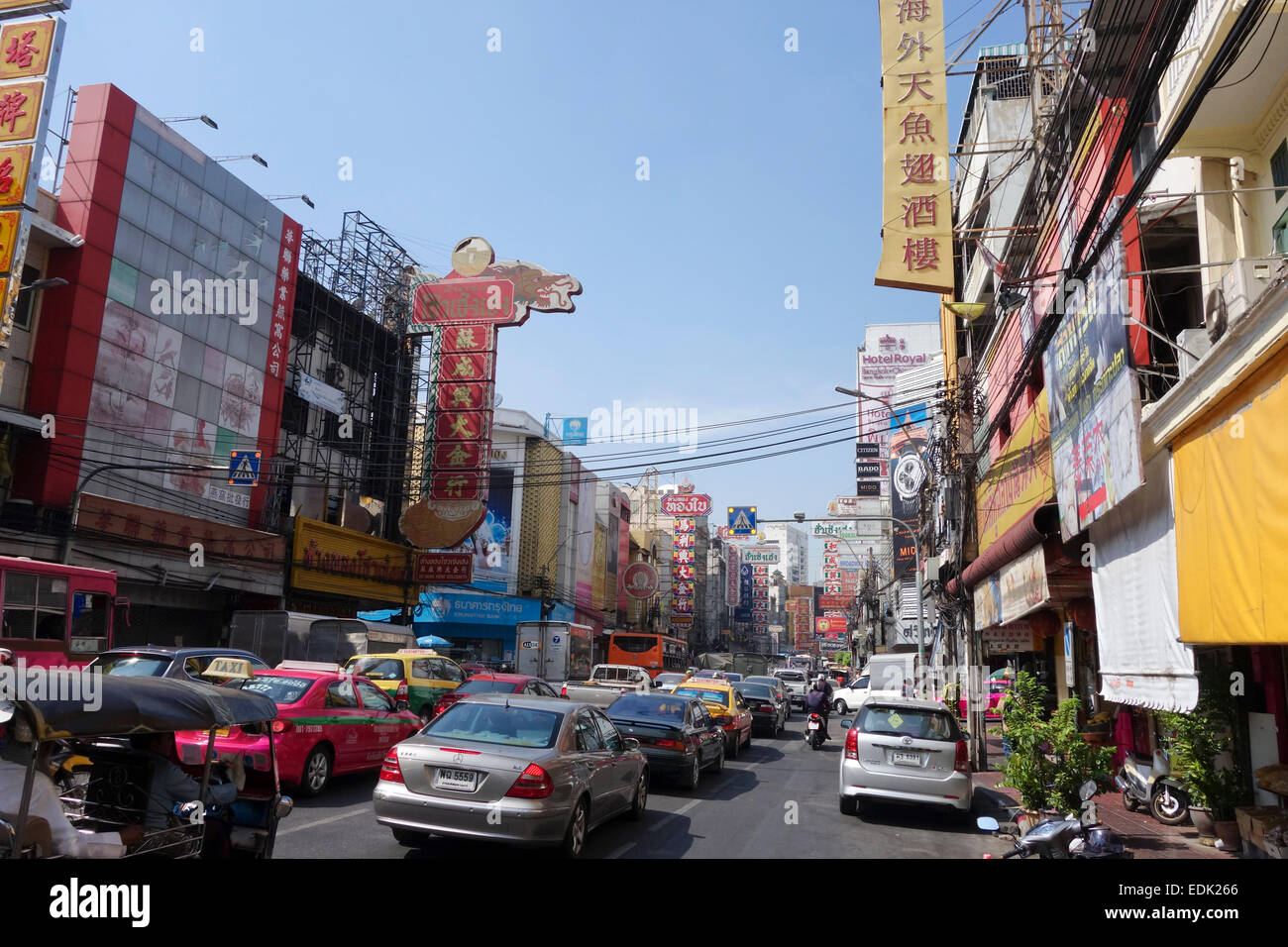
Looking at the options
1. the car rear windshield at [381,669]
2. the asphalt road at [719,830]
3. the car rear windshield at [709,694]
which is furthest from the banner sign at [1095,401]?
the car rear windshield at [381,669]

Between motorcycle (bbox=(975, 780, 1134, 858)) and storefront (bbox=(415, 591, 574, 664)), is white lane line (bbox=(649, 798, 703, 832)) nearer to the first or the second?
motorcycle (bbox=(975, 780, 1134, 858))

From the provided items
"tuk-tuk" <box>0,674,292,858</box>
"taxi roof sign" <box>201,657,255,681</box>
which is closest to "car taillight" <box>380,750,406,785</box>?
"tuk-tuk" <box>0,674,292,858</box>

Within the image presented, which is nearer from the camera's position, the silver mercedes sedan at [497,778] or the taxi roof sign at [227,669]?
the silver mercedes sedan at [497,778]

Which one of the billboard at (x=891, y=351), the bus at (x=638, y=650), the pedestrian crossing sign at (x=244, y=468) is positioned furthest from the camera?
the billboard at (x=891, y=351)

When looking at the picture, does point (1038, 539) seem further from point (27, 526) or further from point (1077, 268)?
point (27, 526)

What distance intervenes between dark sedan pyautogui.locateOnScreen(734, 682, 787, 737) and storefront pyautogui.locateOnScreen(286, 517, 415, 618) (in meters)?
17.7

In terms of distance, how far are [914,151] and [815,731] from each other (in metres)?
13.8

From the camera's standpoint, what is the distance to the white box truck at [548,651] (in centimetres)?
3384

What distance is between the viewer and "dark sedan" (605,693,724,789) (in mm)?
13250

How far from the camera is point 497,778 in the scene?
7.70 meters

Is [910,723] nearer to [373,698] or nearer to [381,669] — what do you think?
[373,698]

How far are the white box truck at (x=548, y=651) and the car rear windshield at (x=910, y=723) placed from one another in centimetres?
2259

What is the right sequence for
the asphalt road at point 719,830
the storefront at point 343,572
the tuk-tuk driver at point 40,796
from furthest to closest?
the storefront at point 343,572 < the asphalt road at point 719,830 < the tuk-tuk driver at point 40,796

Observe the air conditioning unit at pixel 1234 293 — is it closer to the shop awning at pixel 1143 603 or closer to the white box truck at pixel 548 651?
the shop awning at pixel 1143 603
